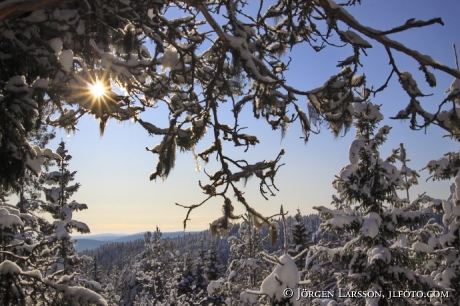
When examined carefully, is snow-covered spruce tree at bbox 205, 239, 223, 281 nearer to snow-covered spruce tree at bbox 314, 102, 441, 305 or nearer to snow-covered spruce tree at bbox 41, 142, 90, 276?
snow-covered spruce tree at bbox 41, 142, 90, 276

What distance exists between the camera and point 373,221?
8.57 meters

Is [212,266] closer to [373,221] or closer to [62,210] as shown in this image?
[62,210]

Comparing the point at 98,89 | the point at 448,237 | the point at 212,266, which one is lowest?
the point at 212,266

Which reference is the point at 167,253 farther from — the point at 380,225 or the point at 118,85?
the point at 118,85

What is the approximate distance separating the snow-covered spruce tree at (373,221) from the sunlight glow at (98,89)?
A: 714 cm

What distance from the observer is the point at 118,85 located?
12.3ft

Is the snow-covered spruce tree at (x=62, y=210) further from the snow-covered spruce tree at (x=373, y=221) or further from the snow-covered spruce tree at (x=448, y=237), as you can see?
the snow-covered spruce tree at (x=448, y=237)

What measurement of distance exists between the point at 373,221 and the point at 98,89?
792cm

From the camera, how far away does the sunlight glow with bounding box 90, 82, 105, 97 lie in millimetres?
3041

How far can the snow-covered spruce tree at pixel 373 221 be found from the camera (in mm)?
8641

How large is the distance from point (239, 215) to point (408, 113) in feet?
6.14

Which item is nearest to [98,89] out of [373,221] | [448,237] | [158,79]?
[158,79]

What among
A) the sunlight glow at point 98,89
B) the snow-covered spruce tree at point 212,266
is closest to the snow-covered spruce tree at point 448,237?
the sunlight glow at point 98,89

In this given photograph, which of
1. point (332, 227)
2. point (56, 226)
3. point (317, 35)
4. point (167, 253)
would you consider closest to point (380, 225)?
point (332, 227)
